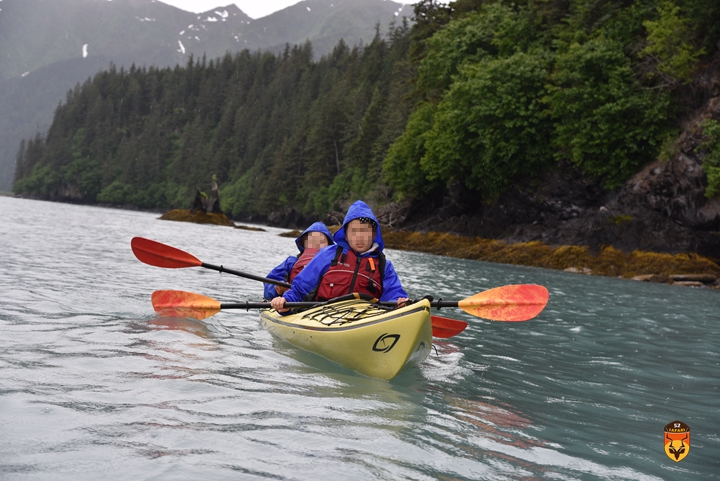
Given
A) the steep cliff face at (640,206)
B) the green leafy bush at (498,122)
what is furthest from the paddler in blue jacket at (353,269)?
the green leafy bush at (498,122)

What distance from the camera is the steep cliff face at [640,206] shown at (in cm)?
2342

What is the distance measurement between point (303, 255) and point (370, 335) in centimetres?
340

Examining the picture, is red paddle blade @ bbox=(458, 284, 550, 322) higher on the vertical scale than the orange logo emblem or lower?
higher

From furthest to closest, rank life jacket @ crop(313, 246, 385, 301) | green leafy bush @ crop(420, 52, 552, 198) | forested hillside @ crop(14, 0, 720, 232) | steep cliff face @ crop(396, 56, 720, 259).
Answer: green leafy bush @ crop(420, 52, 552, 198) → forested hillside @ crop(14, 0, 720, 232) → steep cliff face @ crop(396, 56, 720, 259) → life jacket @ crop(313, 246, 385, 301)

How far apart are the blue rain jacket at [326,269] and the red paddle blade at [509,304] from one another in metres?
0.83

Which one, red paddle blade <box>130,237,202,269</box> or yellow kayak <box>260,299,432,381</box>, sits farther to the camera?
red paddle blade <box>130,237,202,269</box>

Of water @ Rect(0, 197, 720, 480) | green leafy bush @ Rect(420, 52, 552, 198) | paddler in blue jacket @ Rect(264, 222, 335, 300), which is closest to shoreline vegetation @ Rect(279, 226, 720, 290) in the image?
green leafy bush @ Rect(420, 52, 552, 198)

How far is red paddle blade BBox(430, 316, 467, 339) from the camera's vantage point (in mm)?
8188

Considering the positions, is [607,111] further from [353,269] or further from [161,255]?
[353,269]

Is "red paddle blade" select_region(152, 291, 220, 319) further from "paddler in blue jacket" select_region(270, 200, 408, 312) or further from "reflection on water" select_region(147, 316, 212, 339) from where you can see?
"paddler in blue jacket" select_region(270, 200, 408, 312)

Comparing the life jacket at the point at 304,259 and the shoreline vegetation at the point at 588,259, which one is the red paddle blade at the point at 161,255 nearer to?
the life jacket at the point at 304,259

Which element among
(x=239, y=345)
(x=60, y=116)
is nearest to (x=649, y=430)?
(x=239, y=345)

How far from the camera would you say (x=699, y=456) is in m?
4.28

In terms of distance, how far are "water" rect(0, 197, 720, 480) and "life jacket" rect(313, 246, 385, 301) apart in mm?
861
